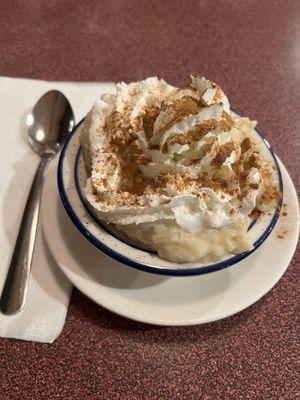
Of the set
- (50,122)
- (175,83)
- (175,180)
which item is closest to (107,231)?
(175,180)

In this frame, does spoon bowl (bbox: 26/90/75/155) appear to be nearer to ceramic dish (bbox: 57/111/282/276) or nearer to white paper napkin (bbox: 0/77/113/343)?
white paper napkin (bbox: 0/77/113/343)

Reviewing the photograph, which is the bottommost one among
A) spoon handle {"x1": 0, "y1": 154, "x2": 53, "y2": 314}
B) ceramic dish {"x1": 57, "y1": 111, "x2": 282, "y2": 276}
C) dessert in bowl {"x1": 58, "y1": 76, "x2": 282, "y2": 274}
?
spoon handle {"x1": 0, "y1": 154, "x2": 53, "y2": 314}

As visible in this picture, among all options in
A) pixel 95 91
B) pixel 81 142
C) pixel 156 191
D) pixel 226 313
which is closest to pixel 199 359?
pixel 226 313

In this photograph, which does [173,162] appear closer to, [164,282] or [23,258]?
[164,282]

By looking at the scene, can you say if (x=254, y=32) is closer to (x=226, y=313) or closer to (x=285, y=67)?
(x=285, y=67)

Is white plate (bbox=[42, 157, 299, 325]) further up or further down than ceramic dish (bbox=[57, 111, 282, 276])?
further down

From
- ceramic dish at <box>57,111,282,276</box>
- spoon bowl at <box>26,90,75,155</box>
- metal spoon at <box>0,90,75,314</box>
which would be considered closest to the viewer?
ceramic dish at <box>57,111,282,276</box>

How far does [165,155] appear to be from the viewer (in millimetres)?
810

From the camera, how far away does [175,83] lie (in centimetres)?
141

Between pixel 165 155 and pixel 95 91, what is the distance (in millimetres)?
555

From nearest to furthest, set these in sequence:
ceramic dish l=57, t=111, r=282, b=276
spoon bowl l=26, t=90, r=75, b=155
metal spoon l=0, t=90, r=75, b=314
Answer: ceramic dish l=57, t=111, r=282, b=276 < metal spoon l=0, t=90, r=75, b=314 < spoon bowl l=26, t=90, r=75, b=155

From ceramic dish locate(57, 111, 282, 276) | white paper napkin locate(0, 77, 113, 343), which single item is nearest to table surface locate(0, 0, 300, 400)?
white paper napkin locate(0, 77, 113, 343)

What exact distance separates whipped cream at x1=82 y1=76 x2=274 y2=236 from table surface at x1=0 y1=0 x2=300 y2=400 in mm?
250

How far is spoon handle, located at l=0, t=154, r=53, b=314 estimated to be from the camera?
Result: 2.73ft
